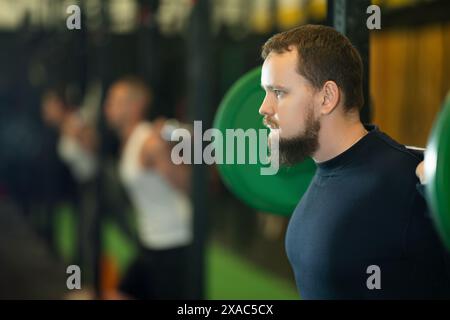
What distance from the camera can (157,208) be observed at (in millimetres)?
3186

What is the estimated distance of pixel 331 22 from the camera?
3.56 ft

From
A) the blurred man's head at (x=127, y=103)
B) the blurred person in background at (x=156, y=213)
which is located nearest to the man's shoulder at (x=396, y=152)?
the blurred person in background at (x=156, y=213)

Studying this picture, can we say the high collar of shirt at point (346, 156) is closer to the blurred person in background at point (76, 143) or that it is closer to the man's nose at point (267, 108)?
the man's nose at point (267, 108)

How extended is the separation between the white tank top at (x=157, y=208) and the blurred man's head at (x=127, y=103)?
0.22 meters

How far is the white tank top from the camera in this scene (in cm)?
315

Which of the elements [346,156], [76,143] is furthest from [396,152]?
[76,143]

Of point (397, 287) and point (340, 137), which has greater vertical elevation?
point (340, 137)

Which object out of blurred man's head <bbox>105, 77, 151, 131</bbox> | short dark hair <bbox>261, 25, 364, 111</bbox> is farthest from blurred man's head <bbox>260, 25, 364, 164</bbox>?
blurred man's head <bbox>105, 77, 151, 131</bbox>

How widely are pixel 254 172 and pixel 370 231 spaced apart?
9.6 inches

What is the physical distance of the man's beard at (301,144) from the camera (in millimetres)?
933

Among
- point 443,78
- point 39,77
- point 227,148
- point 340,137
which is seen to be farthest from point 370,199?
point 39,77

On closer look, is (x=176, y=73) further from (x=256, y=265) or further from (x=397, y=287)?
(x=397, y=287)

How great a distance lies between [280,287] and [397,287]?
3596mm

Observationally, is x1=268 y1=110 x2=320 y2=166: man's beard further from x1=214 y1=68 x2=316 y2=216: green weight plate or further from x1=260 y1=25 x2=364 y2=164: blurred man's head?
x1=214 y1=68 x2=316 y2=216: green weight plate
